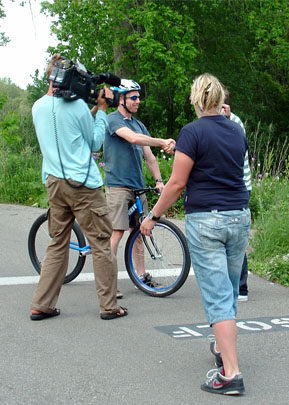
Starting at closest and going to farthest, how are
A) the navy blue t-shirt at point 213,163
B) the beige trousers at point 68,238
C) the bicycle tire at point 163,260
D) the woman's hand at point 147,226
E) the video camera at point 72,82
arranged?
the navy blue t-shirt at point 213,163 < the woman's hand at point 147,226 < the video camera at point 72,82 < the beige trousers at point 68,238 < the bicycle tire at point 163,260

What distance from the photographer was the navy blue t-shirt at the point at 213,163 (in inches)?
168

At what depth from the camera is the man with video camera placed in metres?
5.80

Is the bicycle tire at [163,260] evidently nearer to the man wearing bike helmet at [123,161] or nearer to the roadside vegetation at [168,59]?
the man wearing bike helmet at [123,161]

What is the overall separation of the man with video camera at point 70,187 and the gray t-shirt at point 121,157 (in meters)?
0.65

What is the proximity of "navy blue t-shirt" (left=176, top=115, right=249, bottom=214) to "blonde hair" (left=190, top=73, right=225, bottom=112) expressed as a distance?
3.2 inches

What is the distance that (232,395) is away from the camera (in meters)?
4.30

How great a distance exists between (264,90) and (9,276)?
2221 cm

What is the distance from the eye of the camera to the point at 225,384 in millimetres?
4281

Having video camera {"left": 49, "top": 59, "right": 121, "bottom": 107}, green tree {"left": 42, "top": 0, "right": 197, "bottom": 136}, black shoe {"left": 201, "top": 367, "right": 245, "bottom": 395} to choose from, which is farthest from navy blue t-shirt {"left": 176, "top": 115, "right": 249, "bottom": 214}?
green tree {"left": 42, "top": 0, "right": 197, "bottom": 136}

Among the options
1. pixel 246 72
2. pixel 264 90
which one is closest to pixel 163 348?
pixel 246 72

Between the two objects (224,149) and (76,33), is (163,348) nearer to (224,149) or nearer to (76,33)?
(224,149)

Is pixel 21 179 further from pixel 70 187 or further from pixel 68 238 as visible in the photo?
pixel 70 187

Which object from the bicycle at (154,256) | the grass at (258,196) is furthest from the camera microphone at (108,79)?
the grass at (258,196)

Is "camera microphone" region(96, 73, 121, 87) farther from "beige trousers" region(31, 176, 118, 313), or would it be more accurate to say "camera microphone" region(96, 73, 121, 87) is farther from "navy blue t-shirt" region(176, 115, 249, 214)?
"navy blue t-shirt" region(176, 115, 249, 214)
